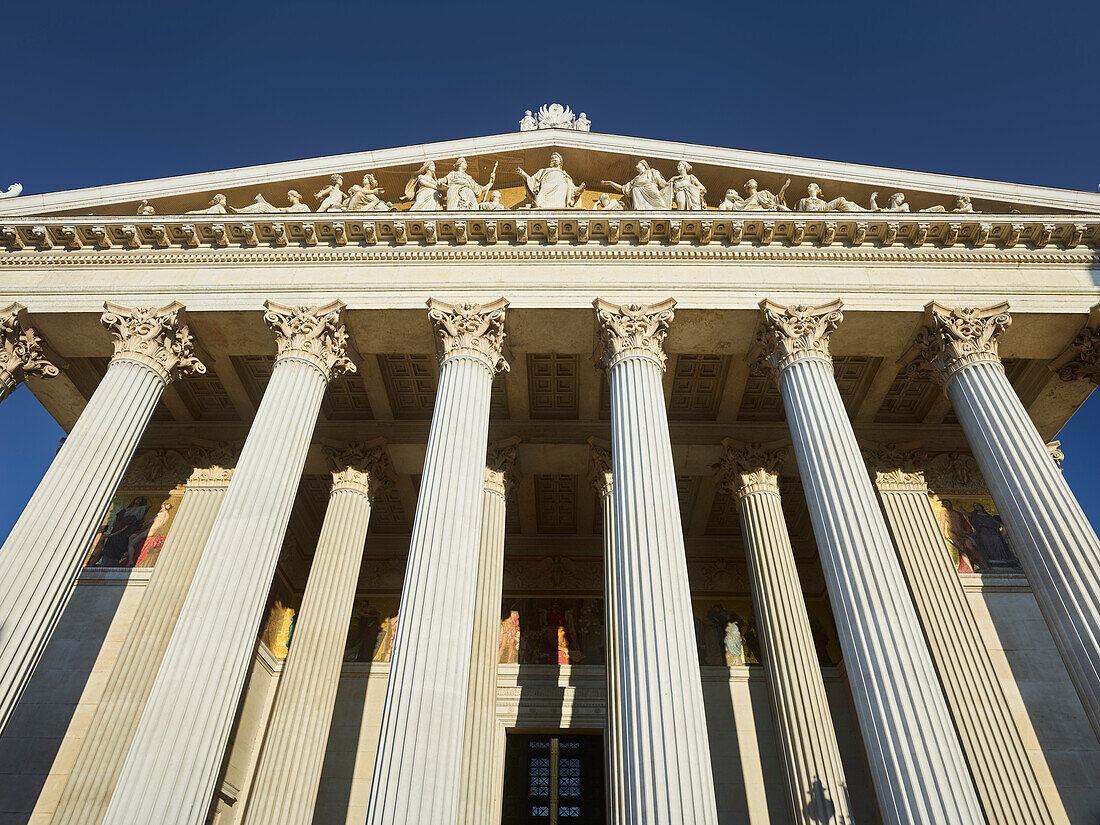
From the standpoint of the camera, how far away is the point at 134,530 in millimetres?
17969

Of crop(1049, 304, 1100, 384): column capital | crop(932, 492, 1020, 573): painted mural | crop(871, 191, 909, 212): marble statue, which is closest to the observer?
crop(1049, 304, 1100, 384): column capital

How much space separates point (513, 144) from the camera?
57.1ft

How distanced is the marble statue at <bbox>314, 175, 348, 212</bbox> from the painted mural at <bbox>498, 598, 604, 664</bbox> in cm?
1180

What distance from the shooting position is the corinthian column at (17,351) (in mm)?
14625

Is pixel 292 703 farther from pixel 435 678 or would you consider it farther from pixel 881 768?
pixel 881 768

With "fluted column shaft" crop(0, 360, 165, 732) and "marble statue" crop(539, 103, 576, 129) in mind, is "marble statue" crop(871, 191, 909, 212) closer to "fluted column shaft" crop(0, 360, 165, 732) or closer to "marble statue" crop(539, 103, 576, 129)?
"marble statue" crop(539, 103, 576, 129)

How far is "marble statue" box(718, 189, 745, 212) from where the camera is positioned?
Result: 15492mm

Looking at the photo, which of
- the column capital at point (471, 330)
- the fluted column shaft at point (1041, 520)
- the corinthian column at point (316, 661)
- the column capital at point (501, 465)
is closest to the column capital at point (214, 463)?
the corinthian column at point (316, 661)

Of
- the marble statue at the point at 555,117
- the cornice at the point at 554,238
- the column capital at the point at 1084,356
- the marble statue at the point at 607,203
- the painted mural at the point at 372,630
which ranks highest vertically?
the marble statue at the point at 555,117

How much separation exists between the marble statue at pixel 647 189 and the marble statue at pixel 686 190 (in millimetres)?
217

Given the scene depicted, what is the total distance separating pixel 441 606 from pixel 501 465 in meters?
7.14

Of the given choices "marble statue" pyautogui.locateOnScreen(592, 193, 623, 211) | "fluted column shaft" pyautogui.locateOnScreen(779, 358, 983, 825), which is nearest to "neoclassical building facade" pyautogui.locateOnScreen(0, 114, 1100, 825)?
"fluted column shaft" pyautogui.locateOnScreen(779, 358, 983, 825)

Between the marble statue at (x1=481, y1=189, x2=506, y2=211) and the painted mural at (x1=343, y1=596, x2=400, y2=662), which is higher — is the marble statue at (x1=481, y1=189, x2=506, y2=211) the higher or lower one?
the higher one

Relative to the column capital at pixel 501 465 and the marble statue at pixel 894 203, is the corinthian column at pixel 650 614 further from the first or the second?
the marble statue at pixel 894 203
